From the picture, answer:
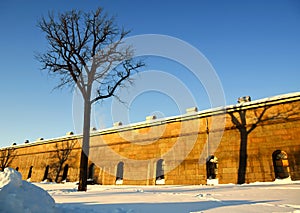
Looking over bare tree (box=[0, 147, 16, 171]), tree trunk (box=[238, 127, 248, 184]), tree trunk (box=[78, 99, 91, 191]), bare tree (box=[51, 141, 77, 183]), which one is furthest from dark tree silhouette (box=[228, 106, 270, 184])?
bare tree (box=[0, 147, 16, 171])

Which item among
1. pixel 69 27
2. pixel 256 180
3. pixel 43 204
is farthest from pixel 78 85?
pixel 256 180

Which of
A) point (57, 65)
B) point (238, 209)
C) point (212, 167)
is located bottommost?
point (238, 209)

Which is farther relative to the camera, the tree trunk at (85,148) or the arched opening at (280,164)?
the arched opening at (280,164)

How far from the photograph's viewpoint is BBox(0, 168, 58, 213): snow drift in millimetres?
3613

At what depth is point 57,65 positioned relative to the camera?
1330 centimetres

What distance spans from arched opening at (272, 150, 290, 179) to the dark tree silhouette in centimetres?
163

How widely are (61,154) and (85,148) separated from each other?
13.8m

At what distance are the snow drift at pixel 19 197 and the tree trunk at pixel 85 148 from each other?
7.12 meters

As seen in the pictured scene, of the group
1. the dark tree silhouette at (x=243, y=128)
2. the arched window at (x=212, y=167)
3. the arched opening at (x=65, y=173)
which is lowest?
the arched opening at (x=65, y=173)

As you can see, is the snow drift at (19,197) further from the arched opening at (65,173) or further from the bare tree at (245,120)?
the arched opening at (65,173)

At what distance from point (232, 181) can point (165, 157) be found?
16.5ft

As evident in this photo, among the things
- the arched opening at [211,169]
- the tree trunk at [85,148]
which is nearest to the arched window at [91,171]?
the tree trunk at [85,148]

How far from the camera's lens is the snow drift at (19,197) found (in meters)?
3.61

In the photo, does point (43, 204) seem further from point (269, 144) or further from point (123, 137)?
point (123, 137)
